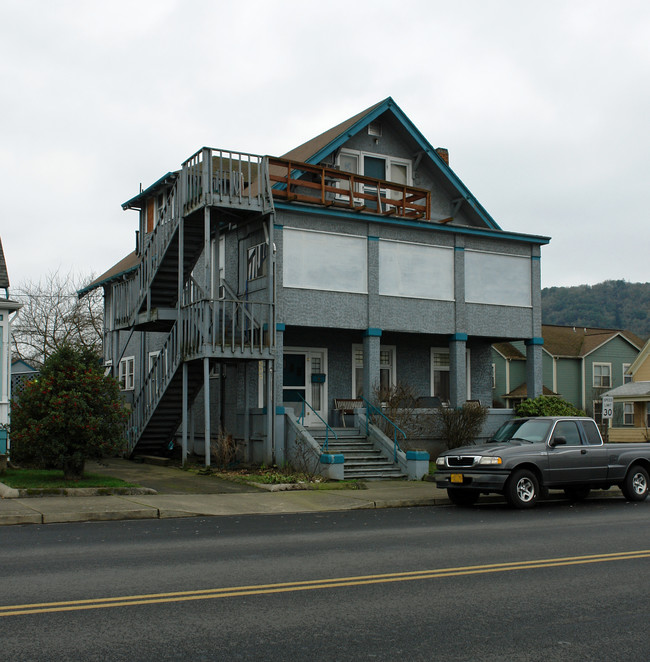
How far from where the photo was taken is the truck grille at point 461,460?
14.9m

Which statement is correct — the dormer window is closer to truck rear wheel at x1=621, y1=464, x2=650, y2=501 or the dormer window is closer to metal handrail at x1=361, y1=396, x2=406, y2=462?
metal handrail at x1=361, y1=396, x2=406, y2=462

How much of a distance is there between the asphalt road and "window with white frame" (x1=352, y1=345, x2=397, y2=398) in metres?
12.1

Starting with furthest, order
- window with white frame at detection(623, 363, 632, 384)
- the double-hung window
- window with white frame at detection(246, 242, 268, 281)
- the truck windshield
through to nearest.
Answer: window with white frame at detection(623, 363, 632, 384) → the double-hung window → window with white frame at detection(246, 242, 268, 281) → the truck windshield

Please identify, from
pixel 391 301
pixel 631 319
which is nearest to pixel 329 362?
pixel 391 301

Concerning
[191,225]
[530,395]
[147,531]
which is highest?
[191,225]

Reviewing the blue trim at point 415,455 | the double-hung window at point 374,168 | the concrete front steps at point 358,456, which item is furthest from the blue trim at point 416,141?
the blue trim at point 415,455

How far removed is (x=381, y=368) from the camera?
82.2ft

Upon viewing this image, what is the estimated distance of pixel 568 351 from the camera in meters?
43.9

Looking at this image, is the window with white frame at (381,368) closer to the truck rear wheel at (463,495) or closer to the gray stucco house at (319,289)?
the gray stucco house at (319,289)

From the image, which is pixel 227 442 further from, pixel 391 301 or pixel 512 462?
pixel 512 462

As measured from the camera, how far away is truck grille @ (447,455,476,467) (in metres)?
14.9

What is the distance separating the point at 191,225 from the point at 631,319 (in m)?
80.7

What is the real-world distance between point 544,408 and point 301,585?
16.7 m

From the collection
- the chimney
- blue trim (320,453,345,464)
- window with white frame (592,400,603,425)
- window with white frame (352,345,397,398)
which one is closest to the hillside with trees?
window with white frame (592,400,603,425)
